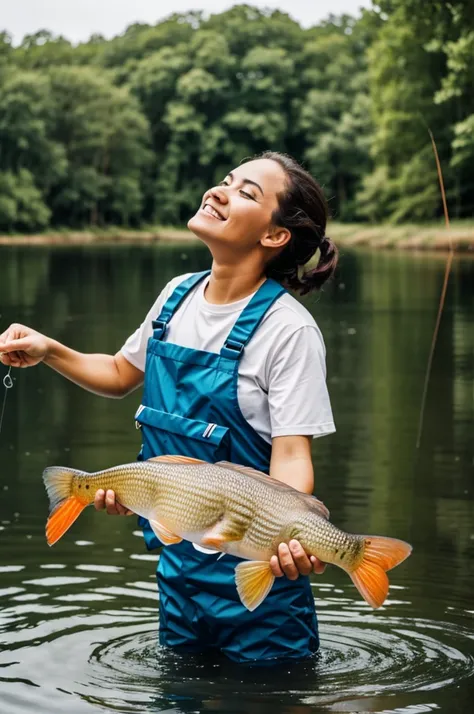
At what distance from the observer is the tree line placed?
5962 cm

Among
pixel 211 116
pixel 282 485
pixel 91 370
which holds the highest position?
pixel 211 116

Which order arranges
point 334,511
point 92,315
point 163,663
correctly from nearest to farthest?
1. point 163,663
2. point 334,511
3. point 92,315

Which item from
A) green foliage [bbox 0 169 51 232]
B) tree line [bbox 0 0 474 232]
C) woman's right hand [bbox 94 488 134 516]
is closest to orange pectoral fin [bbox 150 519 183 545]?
woman's right hand [bbox 94 488 134 516]

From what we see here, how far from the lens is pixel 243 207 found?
174 inches

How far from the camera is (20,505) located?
837 centimetres

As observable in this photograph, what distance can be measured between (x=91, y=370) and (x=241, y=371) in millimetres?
709

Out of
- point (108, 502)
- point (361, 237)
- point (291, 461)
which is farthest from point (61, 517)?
point (361, 237)

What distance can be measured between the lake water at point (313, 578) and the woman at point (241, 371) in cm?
33

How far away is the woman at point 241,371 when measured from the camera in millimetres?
4301

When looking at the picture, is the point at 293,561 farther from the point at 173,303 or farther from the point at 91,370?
the point at 91,370

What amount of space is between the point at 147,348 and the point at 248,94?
324 feet

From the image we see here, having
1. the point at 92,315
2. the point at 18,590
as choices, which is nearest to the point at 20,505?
the point at 18,590

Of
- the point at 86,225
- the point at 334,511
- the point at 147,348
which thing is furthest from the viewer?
the point at 86,225

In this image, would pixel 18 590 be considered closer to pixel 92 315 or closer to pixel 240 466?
pixel 240 466
